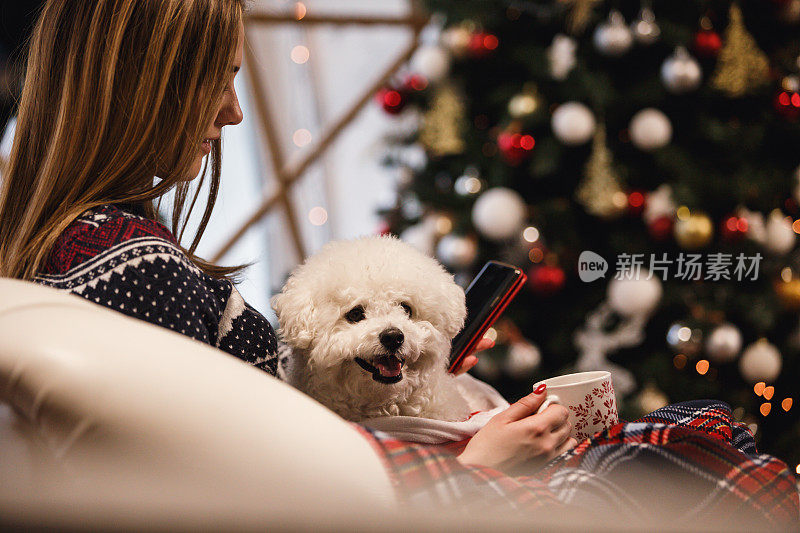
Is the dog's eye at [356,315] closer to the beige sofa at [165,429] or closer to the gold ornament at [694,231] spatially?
the beige sofa at [165,429]

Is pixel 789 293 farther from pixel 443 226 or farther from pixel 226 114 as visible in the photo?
pixel 226 114

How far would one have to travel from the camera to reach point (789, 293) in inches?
76.5

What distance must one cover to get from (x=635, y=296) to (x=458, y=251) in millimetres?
526

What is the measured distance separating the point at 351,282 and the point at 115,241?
304 millimetres

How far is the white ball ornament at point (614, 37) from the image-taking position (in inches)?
75.1

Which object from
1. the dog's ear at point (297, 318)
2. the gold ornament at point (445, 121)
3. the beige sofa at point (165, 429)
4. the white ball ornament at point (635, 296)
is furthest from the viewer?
the gold ornament at point (445, 121)

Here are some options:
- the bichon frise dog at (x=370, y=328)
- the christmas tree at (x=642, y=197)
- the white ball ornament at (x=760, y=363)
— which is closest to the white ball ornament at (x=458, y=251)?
the christmas tree at (x=642, y=197)

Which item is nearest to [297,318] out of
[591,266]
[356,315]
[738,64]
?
[356,315]

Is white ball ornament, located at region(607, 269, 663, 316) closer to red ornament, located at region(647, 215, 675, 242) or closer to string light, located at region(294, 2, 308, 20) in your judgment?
red ornament, located at region(647, 215, 675, 242)

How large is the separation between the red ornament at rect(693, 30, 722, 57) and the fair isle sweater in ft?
5.72

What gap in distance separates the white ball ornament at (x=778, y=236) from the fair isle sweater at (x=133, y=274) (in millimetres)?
1715

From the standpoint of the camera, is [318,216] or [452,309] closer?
[452,309]

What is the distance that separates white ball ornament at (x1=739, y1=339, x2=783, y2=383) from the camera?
1.88 metres

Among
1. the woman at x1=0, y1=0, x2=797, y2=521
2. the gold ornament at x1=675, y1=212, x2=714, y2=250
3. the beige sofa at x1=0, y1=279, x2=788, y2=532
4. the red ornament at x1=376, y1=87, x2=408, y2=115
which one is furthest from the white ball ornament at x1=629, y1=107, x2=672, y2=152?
the beige sofa at x1=0, y1=279, x2=788, y2=532
